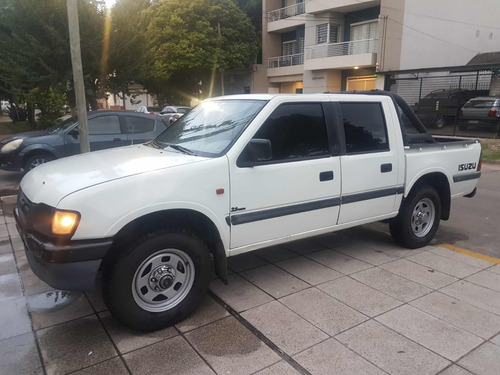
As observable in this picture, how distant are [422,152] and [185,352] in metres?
3.67

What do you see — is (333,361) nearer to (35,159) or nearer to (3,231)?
(3,231)

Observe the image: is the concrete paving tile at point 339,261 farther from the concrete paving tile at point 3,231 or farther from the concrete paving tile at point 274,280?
the concrete paving tile at point 3,231

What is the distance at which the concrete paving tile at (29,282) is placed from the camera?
4047 mm

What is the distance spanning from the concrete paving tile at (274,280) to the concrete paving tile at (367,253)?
41.1 inches

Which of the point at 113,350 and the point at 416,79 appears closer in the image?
the point at 113,350

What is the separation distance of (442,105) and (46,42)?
1664cm

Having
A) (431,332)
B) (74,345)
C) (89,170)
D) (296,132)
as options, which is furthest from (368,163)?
(74,345)

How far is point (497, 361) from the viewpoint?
2949mm

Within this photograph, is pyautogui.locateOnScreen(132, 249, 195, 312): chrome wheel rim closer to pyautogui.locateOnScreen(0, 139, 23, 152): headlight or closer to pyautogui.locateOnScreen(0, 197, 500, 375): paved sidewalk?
pyautogui.locateOnScreen(0, 197, 500, 375): paved sidewalk

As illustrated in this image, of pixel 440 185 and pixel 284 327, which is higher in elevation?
pixel 440 185

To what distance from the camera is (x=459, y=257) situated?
4.96 metres

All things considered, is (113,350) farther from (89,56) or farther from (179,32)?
(179,32)

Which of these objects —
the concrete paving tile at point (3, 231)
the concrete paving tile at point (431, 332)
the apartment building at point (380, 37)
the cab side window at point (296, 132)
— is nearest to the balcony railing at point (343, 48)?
the apartment building at point (380, 37)

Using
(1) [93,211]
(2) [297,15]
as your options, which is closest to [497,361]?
(1) [93,211]
